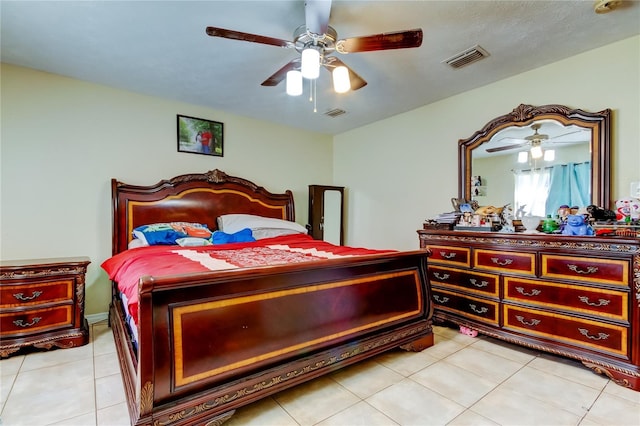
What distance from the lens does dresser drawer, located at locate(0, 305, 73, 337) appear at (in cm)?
237

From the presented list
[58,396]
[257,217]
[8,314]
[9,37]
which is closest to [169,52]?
[9,37]

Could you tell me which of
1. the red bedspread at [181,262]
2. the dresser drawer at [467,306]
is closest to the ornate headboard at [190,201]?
the red bedspread at [181,262]

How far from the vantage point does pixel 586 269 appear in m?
2.21

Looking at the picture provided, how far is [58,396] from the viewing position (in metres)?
1.85

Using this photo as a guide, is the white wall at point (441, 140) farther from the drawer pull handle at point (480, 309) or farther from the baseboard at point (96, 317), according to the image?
the baseboard at point (96, 317)

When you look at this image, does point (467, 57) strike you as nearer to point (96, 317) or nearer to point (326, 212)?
point (326, 212)

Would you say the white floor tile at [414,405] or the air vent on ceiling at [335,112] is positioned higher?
the air vent on ceiling at [335,112]

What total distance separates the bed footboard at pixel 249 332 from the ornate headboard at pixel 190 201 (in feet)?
5.84

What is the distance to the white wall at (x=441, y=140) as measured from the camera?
2.40 m

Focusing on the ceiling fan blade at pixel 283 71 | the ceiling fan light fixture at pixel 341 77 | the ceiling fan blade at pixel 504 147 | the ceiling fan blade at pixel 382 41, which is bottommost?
the ceiling fan blade at pixel 504 147

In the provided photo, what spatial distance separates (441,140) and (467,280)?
67.2 inches

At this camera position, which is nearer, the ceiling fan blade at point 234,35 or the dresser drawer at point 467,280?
the ceiling fan blade at point 234,35

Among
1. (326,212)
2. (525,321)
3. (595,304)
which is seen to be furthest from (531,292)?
(326,212)

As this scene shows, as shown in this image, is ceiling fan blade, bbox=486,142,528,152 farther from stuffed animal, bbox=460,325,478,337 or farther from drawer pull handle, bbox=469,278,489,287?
stuffed animal, bbox=460,325,478,337
